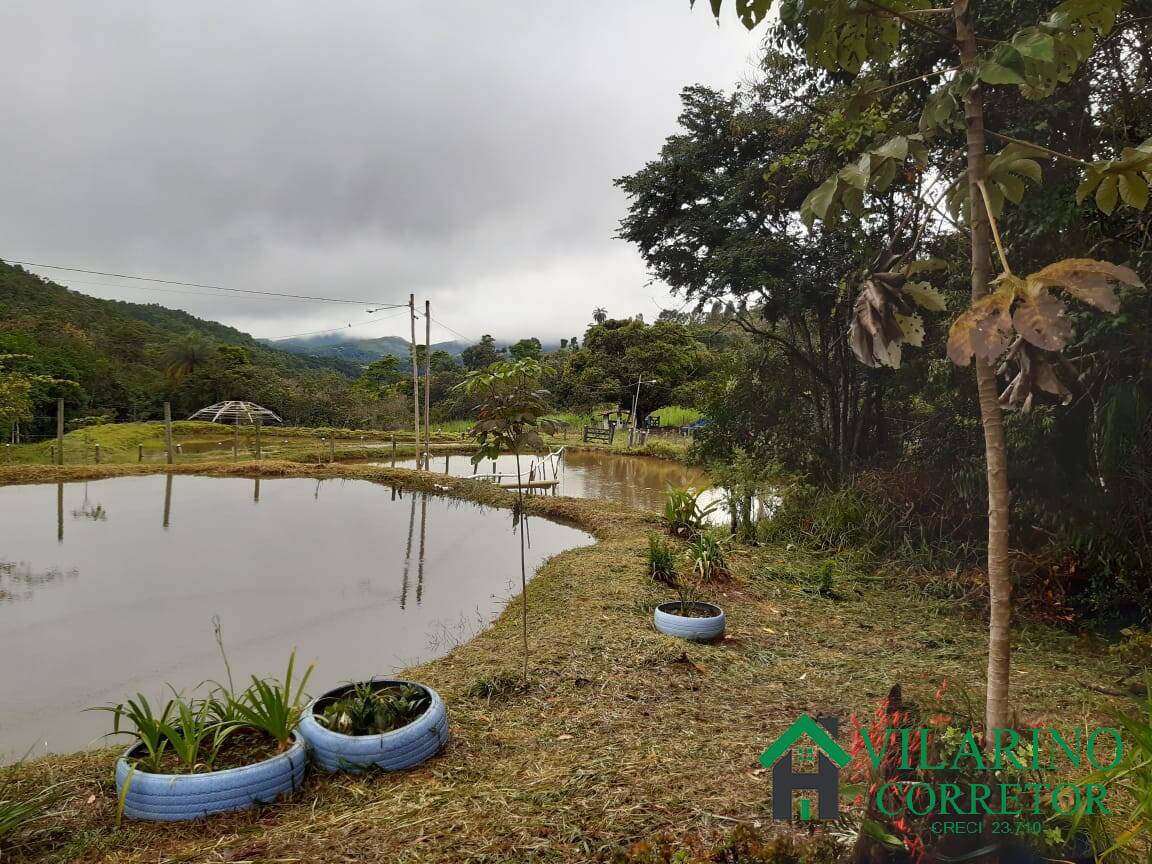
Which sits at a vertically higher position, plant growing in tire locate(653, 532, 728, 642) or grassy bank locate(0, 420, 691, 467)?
grassy bank locate(0, 420, 691, 467)

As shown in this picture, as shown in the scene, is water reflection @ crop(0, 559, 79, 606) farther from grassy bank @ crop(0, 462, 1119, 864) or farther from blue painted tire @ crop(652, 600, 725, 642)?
blue painted tire @ crop(652, 600, 725, 642)

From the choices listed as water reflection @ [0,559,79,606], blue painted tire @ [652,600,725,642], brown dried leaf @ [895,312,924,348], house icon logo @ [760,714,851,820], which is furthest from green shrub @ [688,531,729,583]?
water reflection @ [0,559,79,606]

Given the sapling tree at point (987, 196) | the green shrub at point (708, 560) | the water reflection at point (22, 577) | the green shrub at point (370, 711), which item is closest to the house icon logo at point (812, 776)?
the sapling tree at point (987, 196)

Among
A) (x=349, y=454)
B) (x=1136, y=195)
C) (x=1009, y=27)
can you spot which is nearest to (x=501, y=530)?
(x=1009, y=27)

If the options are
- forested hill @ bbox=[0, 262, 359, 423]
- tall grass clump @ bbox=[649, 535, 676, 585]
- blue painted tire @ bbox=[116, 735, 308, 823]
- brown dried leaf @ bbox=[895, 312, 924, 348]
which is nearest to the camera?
brown dried leaf @ bbox=[895, 312, 924, 348]

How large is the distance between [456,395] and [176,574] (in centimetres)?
2400

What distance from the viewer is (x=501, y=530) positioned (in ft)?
32.3

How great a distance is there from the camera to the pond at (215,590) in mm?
4379

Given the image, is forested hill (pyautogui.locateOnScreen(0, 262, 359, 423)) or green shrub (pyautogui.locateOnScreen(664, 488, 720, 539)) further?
forested hill (pyautogui.locateOnScreen(0, 262, 359, 423))

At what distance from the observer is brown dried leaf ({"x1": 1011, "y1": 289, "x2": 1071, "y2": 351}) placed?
1110mm

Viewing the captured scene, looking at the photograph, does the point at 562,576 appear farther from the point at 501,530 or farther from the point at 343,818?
the point at 343,818

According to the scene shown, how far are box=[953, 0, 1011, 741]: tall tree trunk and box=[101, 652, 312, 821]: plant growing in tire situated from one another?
2.43 meters

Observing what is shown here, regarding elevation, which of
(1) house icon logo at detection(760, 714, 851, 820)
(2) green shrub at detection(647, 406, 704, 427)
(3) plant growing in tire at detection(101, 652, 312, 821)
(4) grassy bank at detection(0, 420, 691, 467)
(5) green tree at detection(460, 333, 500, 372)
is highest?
(5) green tree at detection(460, 333, 500, 372)

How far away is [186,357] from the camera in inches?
1332
